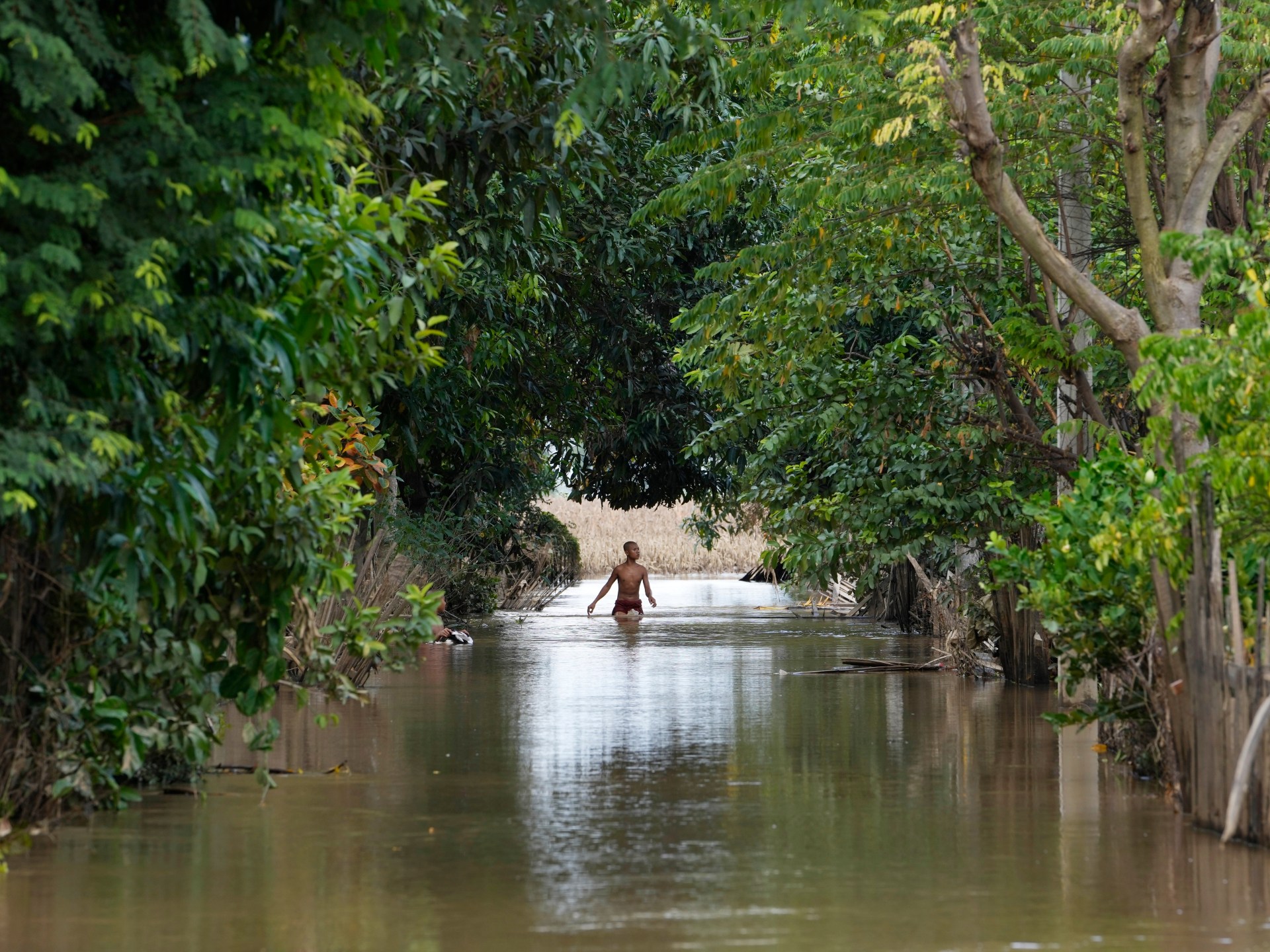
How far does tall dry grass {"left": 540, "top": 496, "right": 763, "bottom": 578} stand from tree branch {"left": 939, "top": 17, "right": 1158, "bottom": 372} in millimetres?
43332

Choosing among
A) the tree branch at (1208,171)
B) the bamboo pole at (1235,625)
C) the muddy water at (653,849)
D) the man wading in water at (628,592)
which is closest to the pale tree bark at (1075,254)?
the muddy water at (653,849)

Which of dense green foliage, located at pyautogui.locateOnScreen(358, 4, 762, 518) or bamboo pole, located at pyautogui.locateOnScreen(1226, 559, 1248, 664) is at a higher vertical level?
dense green foliage, located at pyautogui.locateOnScreen(358, 4, 762, 518)

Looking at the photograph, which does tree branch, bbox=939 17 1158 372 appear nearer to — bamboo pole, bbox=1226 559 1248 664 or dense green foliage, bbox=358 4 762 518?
dense green foliage, bbox=358 4 762 518

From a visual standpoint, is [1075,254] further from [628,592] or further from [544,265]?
[628,592]

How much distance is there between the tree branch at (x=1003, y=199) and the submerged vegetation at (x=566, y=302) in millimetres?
36

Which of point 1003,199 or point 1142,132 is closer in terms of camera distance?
point 1003,199

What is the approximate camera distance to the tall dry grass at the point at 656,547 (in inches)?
2170

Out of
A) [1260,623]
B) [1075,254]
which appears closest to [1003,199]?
[1260,623]

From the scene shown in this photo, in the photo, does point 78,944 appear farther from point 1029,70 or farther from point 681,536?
point 681,536

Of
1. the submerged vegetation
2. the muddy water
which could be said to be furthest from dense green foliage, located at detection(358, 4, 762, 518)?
the muddy water

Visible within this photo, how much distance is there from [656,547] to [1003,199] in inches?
1831

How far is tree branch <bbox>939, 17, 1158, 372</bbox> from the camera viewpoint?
30.3 feet

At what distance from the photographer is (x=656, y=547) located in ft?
183

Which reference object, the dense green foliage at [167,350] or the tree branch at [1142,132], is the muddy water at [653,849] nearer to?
the dense green foliage at [167,350]
